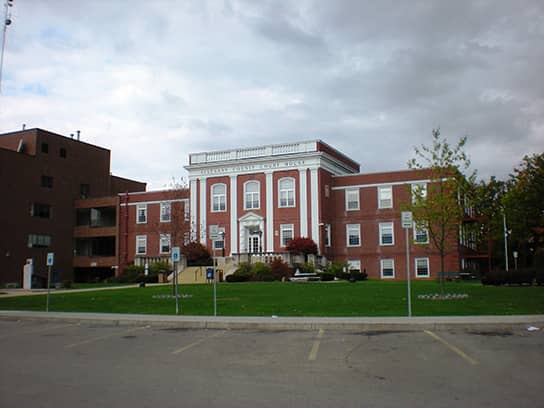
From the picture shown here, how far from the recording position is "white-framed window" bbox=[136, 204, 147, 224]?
58156 millimetres

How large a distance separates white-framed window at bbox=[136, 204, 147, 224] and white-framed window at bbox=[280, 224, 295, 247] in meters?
15.8

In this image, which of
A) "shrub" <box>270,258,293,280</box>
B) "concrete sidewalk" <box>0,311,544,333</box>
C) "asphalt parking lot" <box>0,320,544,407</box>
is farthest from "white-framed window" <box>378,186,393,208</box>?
"asphalt parking lot" <box>0,320,544,407</box>

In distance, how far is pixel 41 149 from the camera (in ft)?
178

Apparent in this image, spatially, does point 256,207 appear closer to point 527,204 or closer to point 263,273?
point 263,273

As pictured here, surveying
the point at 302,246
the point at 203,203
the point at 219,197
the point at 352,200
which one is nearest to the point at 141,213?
the point at 203,203

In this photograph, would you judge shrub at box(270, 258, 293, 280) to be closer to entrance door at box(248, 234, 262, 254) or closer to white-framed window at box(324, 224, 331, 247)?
white-framed window at box(324, 224, 331, 247)

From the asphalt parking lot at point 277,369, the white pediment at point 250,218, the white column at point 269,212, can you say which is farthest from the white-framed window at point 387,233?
the asphalt parking lot at point 277,369

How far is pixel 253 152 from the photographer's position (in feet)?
169

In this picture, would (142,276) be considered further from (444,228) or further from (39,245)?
(444,228)

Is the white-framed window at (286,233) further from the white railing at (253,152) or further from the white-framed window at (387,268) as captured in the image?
the white-framed window at (387,268)

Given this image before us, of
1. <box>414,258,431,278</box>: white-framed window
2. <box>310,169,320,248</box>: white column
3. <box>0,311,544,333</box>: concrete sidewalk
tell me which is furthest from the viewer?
<box>310,169,320,248</box>: white column

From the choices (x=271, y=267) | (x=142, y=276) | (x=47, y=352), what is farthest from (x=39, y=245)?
(x=47, y=352)

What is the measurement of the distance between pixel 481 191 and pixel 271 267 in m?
18.9

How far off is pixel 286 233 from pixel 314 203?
12.0ft
